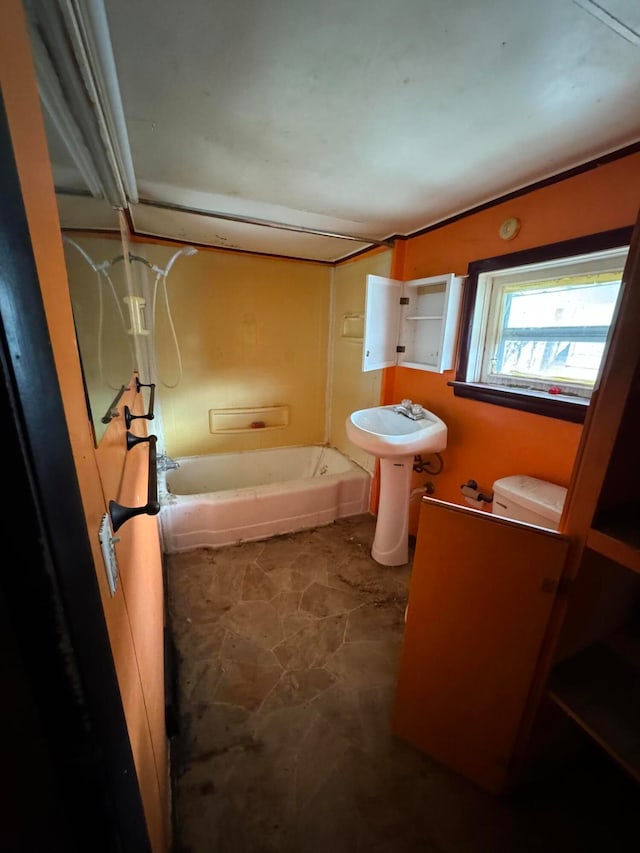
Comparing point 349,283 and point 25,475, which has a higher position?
point 349,283

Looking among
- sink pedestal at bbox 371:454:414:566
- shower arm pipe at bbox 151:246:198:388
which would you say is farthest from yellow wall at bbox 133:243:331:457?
sink pedestal at bbox 371:454:414:566

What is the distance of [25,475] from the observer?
0.96 ft

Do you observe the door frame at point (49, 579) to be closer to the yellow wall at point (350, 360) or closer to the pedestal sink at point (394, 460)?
the pedestal sink at point (394, 460)

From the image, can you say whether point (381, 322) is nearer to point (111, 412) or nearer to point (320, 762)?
point (111, 412)

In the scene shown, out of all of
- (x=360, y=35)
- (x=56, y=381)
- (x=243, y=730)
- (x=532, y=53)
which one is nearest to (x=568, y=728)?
(x=243, y=730)

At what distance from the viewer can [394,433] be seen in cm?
207

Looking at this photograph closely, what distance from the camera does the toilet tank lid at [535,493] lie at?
4.22ft

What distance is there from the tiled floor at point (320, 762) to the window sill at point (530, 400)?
4.08ft

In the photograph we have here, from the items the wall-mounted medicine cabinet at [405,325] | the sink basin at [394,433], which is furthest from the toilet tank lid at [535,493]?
the wall-mounted medicine cabinet at [405,325]

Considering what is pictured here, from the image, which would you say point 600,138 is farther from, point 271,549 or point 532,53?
point 271,549

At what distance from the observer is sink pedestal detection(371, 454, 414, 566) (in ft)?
6.50

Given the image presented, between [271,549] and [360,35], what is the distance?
2384 mm

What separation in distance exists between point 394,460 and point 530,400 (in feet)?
2.54

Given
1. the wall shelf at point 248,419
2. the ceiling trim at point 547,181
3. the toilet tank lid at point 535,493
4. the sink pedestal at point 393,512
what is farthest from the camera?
the wall shelf at point 248,419
